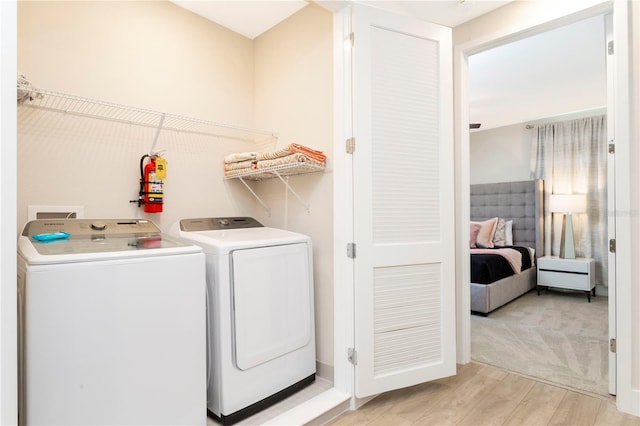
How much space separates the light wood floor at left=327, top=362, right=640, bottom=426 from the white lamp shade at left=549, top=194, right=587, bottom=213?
3090 mm

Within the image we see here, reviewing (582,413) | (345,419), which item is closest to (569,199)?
(582,413)

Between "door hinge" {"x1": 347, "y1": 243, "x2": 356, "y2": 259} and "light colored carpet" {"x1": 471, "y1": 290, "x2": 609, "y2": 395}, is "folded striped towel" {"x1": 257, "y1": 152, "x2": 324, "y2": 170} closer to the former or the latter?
"door hinge" {"x1": 347, "y1": 243, "x2": 356, "y2": 259}

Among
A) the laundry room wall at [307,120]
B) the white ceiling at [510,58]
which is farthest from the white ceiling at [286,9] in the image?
the laundry room wall at [307,120]

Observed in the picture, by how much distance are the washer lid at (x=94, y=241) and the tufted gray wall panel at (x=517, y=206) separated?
4.90 m

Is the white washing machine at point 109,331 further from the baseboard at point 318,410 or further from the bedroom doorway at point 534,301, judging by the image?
the bedroom doorway at point 534,301

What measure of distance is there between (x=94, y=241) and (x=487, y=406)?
2178mm

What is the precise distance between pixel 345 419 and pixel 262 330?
0.64 metres

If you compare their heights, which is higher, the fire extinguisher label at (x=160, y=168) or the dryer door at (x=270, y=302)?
the fire extinguisher label at (x=160, y=168)

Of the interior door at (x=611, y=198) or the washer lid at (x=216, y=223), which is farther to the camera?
the washer lid at (x=216, y=223)

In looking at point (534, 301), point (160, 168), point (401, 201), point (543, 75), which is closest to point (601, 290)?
point (534, 301)

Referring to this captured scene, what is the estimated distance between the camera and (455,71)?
95.6 inches

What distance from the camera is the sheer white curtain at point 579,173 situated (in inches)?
174

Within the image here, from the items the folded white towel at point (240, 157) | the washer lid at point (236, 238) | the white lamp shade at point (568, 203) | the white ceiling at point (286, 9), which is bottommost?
the washer lid at point (236, 238)

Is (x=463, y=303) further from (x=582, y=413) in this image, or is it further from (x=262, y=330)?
(x=262, y=330)
